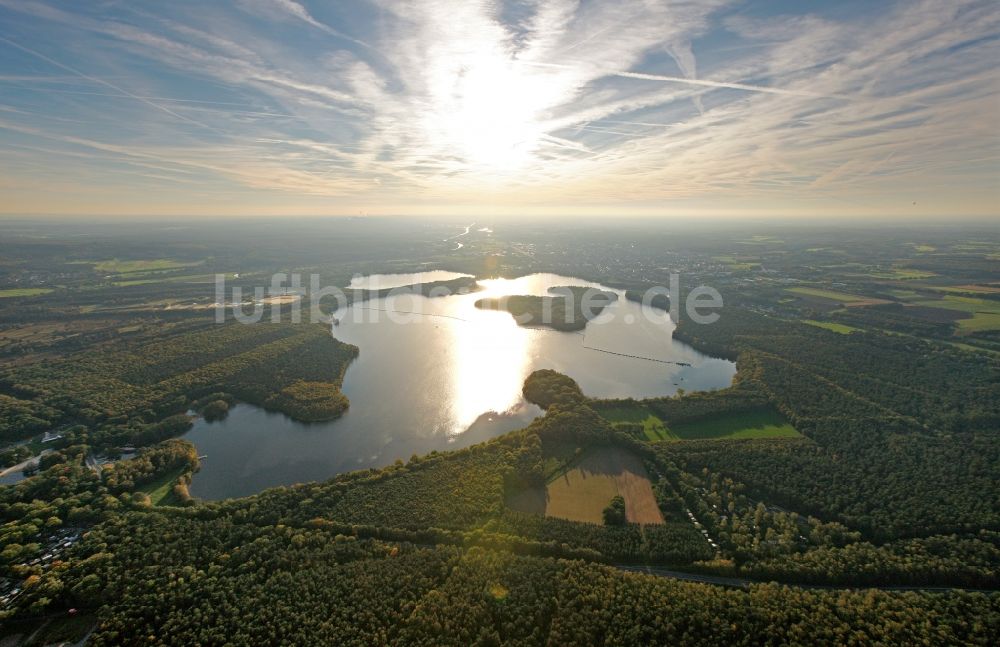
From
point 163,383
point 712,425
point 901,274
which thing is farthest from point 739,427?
point 901,274

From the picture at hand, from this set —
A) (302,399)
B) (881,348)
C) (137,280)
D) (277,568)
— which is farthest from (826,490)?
(137,280)

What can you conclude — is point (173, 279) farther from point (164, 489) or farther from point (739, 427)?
point (739, 427)

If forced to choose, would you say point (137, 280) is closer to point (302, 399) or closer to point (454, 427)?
point (302, 399)

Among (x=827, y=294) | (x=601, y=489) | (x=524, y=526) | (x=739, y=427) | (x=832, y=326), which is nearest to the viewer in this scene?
(x=524, y=526)

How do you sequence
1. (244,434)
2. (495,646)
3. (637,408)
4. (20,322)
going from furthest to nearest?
(20,322) < (637,408) < (244,434) < (495,646)

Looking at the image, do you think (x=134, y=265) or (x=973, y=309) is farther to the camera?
(x=134, y=265)
